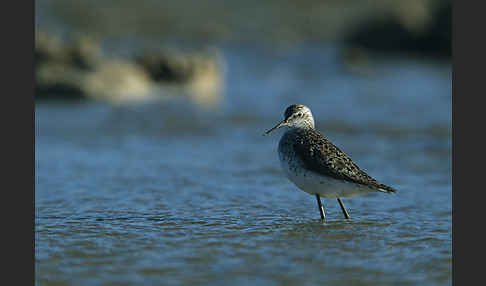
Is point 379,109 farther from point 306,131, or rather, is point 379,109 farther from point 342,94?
point 306,131

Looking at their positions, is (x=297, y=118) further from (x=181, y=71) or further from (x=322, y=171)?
(x=181, y=71)

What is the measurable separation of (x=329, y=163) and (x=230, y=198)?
1773 millimetres

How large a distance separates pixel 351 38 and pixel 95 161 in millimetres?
20945

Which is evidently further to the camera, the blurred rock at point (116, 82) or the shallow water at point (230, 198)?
the blurred rock at point (116, 82)

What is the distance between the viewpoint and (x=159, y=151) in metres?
12.4

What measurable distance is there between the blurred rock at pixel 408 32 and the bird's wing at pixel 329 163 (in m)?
22.0

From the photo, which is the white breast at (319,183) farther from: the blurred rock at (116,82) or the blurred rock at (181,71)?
the blurred rock at (181,71)

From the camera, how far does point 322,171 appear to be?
7.81 m

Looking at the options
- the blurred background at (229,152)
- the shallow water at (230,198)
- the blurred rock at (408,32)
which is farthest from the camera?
the blurred rock at (408,32)

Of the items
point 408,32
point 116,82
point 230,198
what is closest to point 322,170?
point 230,198

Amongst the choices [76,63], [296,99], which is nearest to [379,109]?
[296,99]

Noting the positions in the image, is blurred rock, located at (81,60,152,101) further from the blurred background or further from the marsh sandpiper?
the marsh sandpiper

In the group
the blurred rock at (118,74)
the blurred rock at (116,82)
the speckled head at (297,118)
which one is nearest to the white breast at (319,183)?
the speckled head at (297,118)

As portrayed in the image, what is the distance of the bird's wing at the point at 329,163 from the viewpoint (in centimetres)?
766
